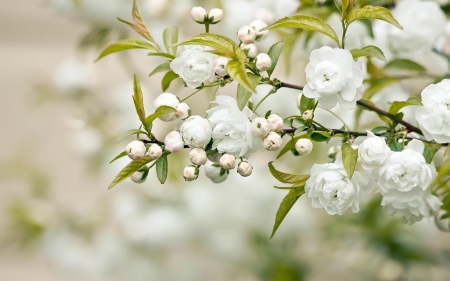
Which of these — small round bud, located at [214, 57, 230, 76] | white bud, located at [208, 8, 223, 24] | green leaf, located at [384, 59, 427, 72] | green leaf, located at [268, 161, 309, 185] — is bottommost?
green leaf, located at [384, 59, 427, 72]

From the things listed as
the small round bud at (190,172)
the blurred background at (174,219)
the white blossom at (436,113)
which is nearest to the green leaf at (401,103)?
the white blossom at (436,113)

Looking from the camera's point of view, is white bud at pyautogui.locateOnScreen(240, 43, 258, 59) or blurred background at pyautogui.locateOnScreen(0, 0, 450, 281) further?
blurred background at pyautogui.locateOnScreen(0, 0, 450, 281)

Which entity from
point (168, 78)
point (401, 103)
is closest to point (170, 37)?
point (168, 78)

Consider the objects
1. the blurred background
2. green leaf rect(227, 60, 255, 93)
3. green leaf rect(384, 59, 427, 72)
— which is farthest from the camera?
the blurred background

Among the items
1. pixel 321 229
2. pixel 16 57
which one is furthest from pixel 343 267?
pixel 16 57

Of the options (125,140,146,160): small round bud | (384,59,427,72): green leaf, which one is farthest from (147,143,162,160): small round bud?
(384,59,427,72): green leaf

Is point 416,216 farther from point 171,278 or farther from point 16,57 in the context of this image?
point 16,57

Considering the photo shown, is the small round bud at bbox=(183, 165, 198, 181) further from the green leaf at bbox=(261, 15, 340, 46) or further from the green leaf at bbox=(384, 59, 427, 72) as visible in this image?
the green leaf at bbox=(384, 59, 427, 72)
